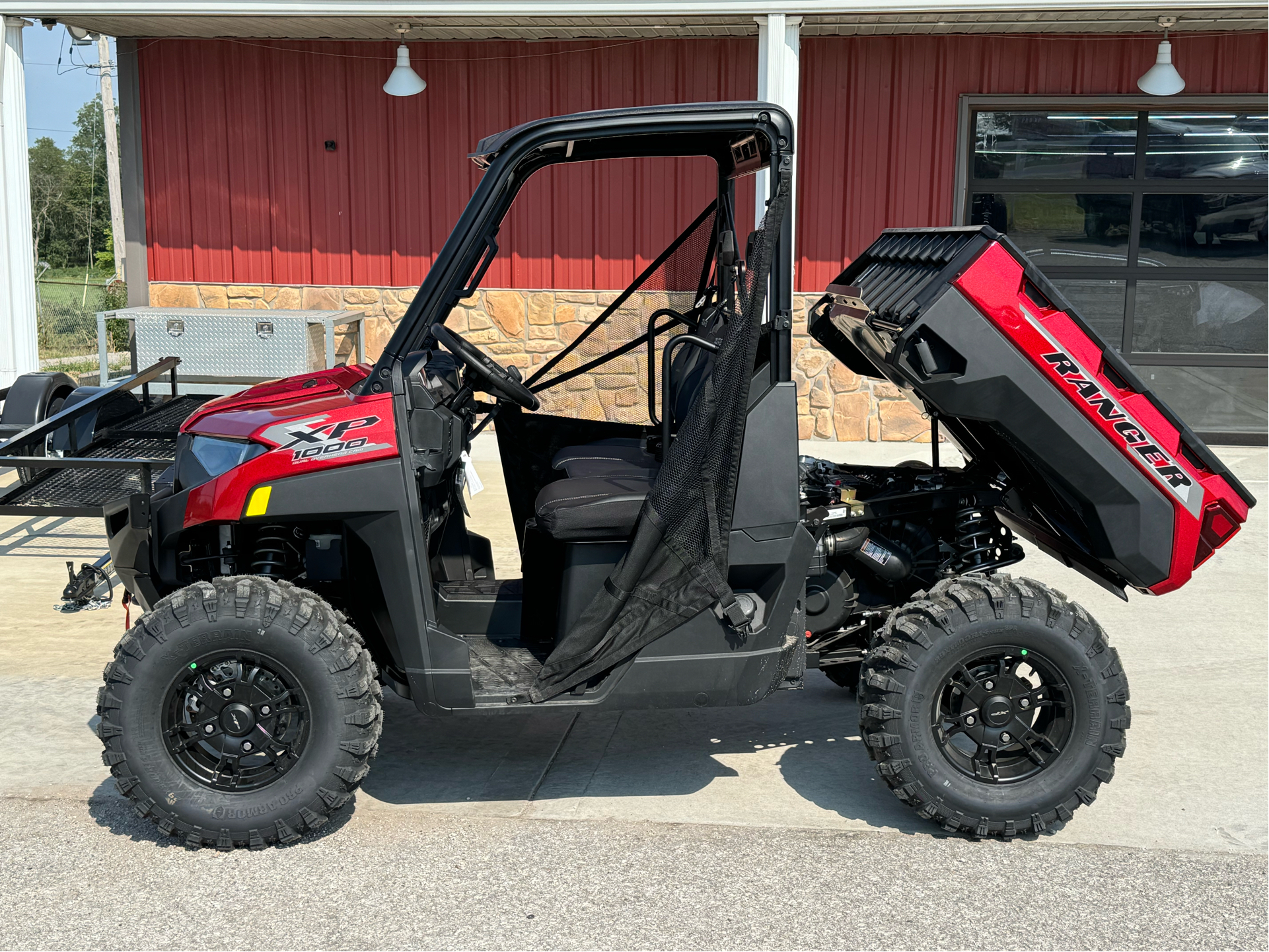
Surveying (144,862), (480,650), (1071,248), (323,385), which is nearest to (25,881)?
(144,862)

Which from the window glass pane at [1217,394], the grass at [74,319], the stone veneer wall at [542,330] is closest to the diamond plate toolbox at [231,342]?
the stone veneer wall at [542,330]

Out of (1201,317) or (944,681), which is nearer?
(944,681)

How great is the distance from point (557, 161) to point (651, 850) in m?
2.12

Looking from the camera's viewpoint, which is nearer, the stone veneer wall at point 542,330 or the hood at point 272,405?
the hood at point 272,405

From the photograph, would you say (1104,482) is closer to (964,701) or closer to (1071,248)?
(964,701)

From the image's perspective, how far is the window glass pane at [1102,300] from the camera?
10.6m

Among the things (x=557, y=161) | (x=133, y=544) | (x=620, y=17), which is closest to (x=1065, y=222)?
(x=620, y=17)

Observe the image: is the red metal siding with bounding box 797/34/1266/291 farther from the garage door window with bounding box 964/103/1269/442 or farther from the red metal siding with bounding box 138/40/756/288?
the red metal siding with bounding box 138/40/756/288

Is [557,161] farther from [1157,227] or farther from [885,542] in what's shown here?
[1157,227]

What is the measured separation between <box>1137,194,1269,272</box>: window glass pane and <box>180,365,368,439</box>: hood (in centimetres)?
818

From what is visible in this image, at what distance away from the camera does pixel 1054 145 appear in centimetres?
1039

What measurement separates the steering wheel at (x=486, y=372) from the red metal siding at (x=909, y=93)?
6.80 meters

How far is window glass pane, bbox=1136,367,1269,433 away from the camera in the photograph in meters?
10.5

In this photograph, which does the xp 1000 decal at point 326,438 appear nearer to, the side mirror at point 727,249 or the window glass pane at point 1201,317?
the side mirror at point 727,249
